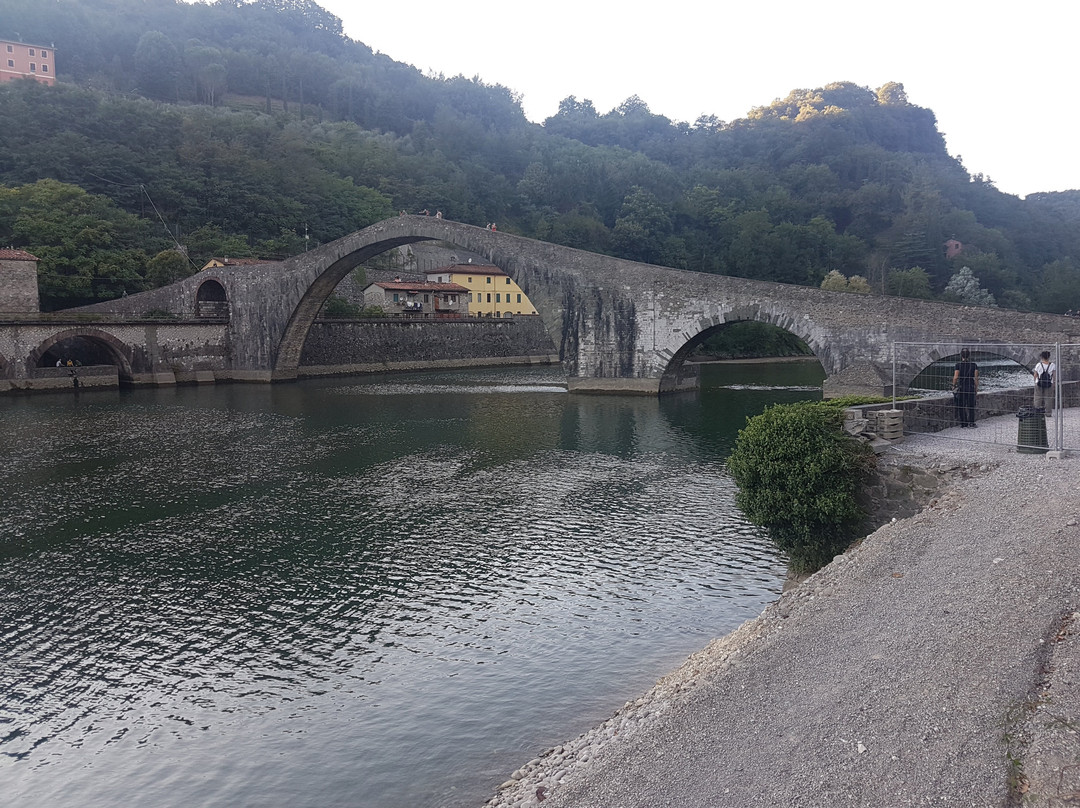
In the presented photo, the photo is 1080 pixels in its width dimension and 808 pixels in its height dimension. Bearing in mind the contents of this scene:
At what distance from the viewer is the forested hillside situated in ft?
192

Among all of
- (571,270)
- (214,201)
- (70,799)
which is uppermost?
(214,201)

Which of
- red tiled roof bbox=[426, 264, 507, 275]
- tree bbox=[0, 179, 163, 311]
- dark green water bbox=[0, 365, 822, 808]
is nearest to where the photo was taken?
dark green water bbox=[0, 365, 822, 808]

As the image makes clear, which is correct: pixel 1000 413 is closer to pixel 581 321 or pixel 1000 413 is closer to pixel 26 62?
pixel 581 321

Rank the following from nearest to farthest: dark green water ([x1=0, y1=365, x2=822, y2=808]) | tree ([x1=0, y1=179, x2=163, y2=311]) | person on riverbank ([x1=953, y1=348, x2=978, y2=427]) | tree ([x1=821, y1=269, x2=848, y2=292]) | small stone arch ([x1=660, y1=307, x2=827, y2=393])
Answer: dark green water ([x1=0, y1=365, x2=822, y2=808])
person on riverbank ([x1=953, y1=348, x2=978, y2=427])
small stone arch ([x1=660, y1=307, x2=827, y2=393])
tree ([x1=0, y1=179, x2=163, y2=311])
tree ([x1=821, y1=269, x2=848, y2=292])

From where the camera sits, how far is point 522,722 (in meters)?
7.52

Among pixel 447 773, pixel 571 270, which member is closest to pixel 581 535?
pixel 447 773

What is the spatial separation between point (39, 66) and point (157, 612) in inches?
3821

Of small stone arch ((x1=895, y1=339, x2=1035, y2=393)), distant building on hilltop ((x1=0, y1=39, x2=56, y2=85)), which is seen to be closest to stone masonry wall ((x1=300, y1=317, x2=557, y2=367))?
small stone arch ((x1=895, y1=339, x2=1035, y2=393))

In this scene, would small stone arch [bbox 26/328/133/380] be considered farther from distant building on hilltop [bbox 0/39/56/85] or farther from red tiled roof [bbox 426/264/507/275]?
distant building on hilltop [bbox 0/39/56/85]

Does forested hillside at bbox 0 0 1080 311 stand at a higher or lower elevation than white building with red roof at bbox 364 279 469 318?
higher

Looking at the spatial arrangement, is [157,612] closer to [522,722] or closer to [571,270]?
[522,722]

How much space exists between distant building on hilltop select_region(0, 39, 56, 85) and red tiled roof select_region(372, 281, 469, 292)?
4989 centimetres

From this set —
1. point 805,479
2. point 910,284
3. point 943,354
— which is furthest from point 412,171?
point 805,479

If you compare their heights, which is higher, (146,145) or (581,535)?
(146,145)
